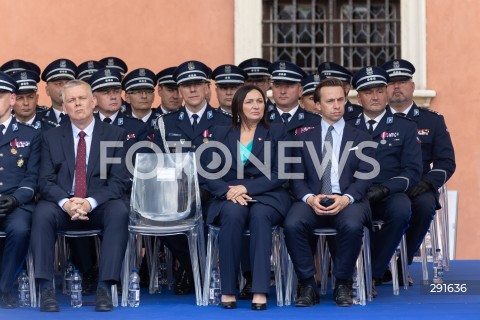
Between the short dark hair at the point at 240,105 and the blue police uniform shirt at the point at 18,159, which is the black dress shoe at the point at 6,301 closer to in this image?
the blue police uniform shirt at the point at 18,159

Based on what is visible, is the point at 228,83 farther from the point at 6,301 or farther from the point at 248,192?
the point at 6,301

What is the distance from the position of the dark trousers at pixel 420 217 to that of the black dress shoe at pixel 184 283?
155 centimetres

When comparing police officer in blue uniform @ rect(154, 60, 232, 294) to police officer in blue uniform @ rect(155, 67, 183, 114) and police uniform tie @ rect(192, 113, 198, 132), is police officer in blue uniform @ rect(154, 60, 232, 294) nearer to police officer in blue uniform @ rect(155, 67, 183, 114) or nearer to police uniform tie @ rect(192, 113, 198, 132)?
police uniform tie @ rect(192, 113, 198, 132)

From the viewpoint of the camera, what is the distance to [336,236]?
27.1ft

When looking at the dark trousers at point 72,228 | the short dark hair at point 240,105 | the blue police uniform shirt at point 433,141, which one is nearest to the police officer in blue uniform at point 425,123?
the blue police uniform shirt at point 433,141

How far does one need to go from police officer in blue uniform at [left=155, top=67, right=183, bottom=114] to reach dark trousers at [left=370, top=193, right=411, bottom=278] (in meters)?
2.01

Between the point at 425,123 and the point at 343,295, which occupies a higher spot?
the point at 425,123

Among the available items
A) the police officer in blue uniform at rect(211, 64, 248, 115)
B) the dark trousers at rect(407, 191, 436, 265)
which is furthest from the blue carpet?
the police officer in blue uniform at rect(211, 64, 248, 115)

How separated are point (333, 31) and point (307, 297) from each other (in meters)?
4.91

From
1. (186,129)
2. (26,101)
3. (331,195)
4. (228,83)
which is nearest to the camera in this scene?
(331,195)

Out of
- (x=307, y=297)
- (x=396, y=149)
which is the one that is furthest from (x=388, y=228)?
(x=307, y=297)

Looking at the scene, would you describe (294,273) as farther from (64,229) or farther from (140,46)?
(140,46)

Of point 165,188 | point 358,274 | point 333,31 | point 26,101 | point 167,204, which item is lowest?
point 358,274

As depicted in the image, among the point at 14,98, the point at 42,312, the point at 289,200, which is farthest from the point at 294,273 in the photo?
the point at 14,98
